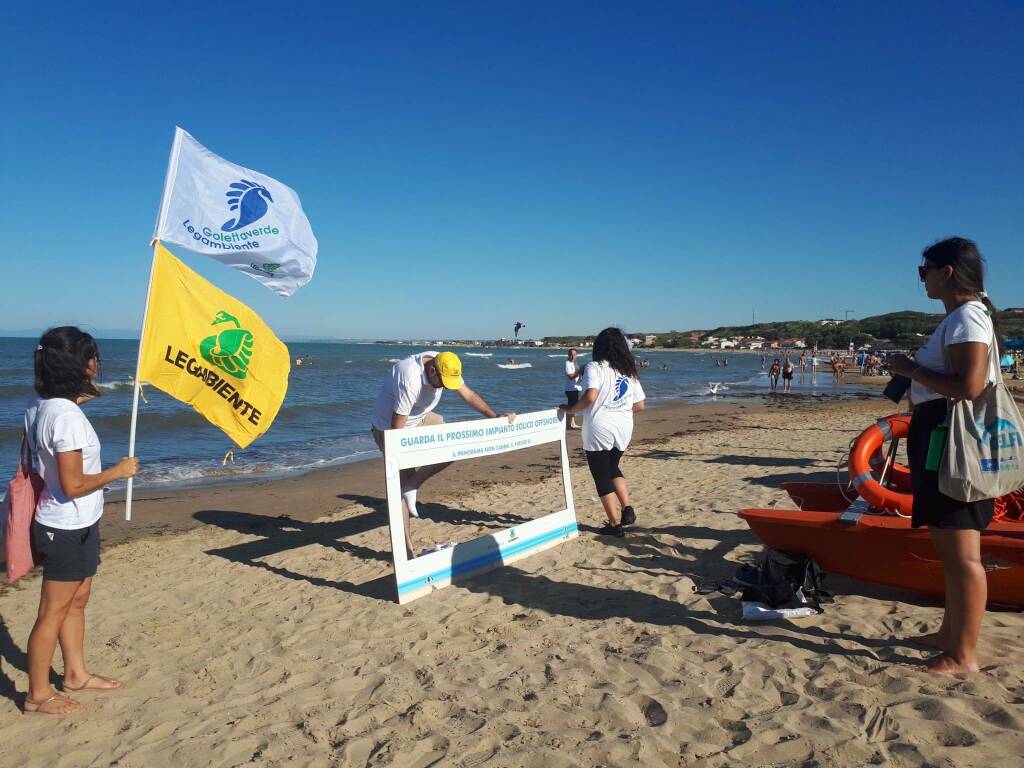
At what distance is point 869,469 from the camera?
14.0 feet

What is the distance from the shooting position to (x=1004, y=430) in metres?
2.73

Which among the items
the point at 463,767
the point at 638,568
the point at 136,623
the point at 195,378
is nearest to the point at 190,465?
the point at 195,378

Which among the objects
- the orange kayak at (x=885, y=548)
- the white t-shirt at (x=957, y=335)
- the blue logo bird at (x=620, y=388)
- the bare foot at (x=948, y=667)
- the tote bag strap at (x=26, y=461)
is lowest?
the bare foot at (x=948, y=667)

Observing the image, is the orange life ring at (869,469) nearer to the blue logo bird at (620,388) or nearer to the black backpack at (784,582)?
the black backpack at (784,582)

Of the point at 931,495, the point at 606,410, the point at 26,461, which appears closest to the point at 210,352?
the point at 26,461

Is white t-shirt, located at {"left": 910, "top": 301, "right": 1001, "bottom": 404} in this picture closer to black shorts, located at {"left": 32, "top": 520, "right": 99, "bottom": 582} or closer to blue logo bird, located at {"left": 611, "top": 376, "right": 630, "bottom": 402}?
blue logo bird, located at {"left": 611, "top": 376, "right": 630, "bottom": 402}

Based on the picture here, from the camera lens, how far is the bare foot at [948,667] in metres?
2.94

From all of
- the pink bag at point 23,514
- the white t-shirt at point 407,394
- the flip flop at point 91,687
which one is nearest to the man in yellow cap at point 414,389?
the white t-shirt at point 407,394

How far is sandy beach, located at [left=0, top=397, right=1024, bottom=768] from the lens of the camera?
265cm

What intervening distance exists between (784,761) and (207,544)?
5.82 metres

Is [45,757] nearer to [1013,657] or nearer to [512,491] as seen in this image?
[1013,657]

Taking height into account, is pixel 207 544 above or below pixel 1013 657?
below

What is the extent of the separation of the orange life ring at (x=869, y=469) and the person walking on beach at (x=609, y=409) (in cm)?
187

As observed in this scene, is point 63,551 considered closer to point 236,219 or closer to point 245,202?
point 236,219
